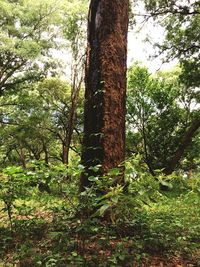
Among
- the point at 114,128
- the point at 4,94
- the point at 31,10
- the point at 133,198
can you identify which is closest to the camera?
the point at 133,198

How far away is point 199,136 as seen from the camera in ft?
67.4

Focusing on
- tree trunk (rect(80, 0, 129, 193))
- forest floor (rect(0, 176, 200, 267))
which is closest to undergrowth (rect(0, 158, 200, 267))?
forest floor (rect(0, 176, 200, 267))

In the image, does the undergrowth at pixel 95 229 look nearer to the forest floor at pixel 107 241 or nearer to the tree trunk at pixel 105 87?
the forest floor at pixel 107 241

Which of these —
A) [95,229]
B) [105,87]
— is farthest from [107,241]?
[105,87]

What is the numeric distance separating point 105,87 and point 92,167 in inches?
66.6

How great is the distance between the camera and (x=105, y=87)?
181 inches

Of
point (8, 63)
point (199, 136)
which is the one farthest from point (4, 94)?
point (199, 136)

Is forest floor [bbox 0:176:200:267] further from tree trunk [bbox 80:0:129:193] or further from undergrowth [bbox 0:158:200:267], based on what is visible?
tree trunk [bbox 80:0:129:193]

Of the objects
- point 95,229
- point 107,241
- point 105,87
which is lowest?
point 107,241

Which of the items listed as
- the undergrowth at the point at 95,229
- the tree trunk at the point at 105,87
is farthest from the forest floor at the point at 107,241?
the tree trunk at the point at 105,87

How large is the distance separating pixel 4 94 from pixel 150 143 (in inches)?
339

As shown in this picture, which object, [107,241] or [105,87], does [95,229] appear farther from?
[105,87]

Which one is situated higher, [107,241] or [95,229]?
[95,229]

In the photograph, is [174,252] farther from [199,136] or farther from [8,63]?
[199,136]
